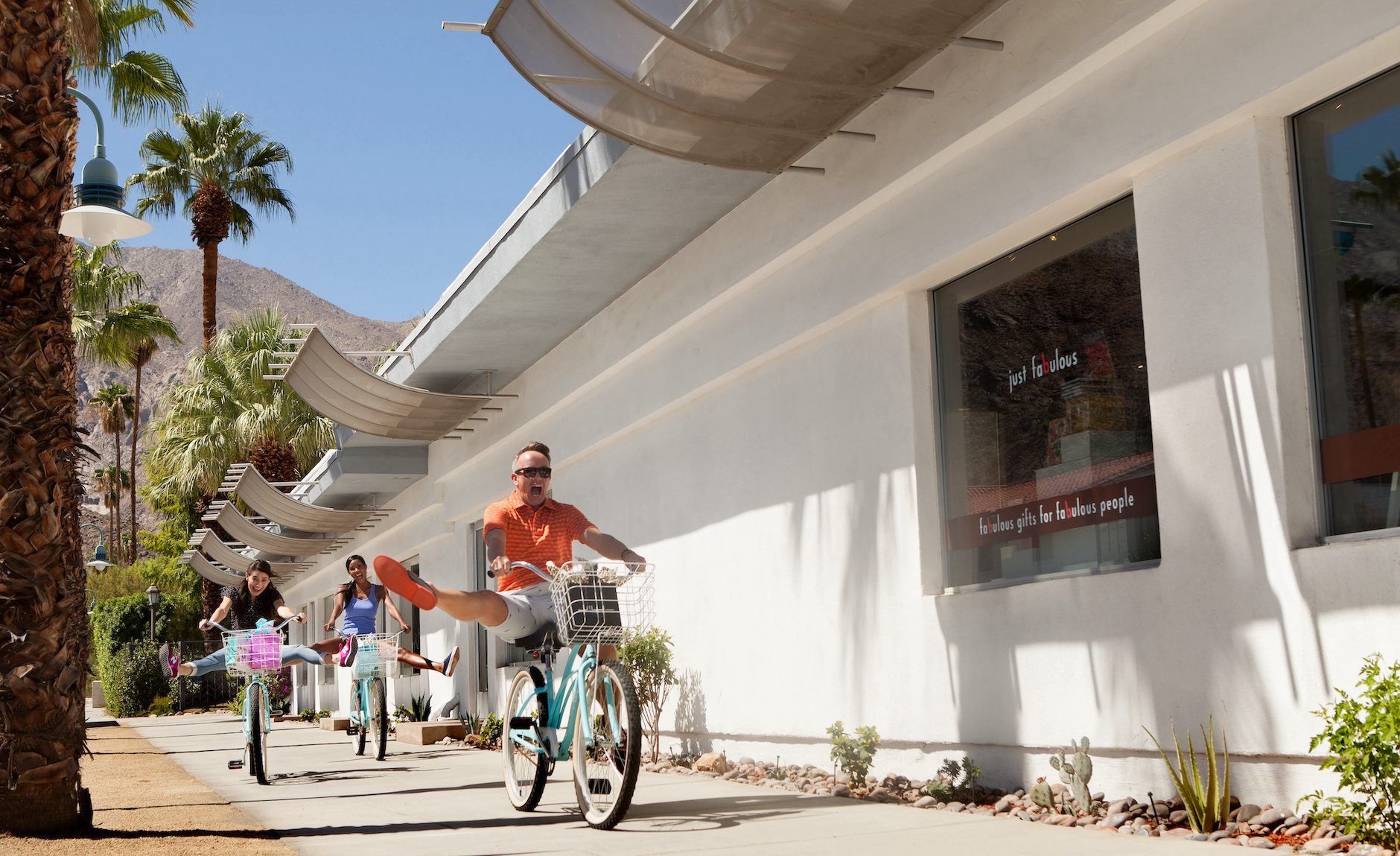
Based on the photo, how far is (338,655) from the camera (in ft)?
37.7

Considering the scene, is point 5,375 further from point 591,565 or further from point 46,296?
point 591,565

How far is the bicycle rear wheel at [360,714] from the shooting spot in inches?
478

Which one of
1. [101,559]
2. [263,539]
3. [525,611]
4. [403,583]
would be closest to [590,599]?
[525,611]

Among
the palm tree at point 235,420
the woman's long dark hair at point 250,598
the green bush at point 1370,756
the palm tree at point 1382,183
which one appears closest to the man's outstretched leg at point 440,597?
the green bush at point 1370,756

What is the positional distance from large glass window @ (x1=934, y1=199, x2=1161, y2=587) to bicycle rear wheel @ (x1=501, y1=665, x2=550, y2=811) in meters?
2.46

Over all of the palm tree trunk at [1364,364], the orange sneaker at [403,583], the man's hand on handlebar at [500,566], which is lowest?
the orange sneaker at [403,583]

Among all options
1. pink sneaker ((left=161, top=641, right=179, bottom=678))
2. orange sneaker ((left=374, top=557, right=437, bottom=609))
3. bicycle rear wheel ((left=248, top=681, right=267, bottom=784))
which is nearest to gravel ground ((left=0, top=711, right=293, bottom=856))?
bicycle rear wheel ((left=248, top=681, right=267, bottom=784))

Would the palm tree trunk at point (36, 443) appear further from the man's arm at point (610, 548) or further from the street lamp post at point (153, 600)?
the street lamp post at point (153, 600)

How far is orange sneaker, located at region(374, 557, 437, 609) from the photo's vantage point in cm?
530

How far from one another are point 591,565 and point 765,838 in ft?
4.81

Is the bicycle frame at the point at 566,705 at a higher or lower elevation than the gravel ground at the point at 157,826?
higher

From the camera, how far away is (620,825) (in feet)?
19.5

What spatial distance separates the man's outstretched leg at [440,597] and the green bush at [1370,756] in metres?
3.59

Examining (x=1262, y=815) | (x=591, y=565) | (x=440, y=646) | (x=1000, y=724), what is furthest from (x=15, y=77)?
(x=440, y=646)
